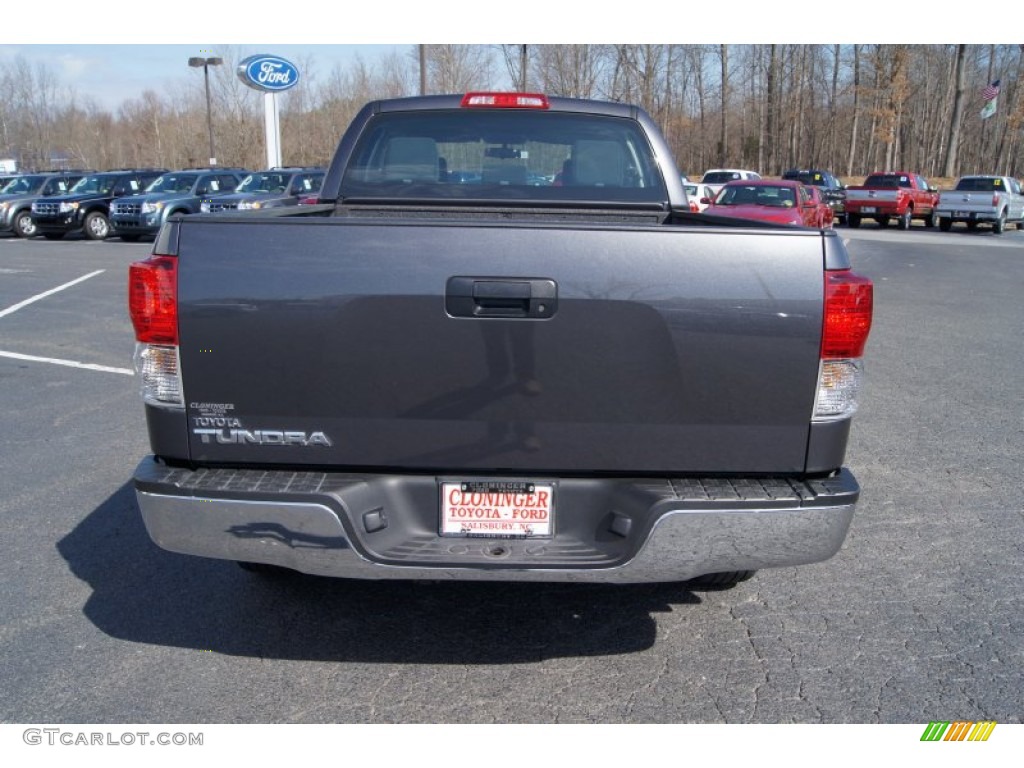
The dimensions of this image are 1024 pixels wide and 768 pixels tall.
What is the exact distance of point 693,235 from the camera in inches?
106

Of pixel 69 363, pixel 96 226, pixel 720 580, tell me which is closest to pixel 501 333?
pixel 720 580

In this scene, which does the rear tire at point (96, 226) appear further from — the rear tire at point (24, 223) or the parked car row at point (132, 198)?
the rear tire at point (24, 223)

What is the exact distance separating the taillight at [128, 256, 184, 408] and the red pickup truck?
30425mm

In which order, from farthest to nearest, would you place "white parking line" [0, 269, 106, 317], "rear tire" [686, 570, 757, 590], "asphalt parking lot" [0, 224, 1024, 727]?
"white parking line" [0, 269, 106, 317]
"rear tire" [686, 570, 757, 590]
"asphalt parking lot" [0, 224, 1024, 727]

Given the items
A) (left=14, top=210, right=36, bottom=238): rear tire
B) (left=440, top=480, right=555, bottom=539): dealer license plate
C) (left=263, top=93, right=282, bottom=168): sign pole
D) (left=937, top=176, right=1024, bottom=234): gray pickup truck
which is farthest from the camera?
(left=263, top=93, right=282, bottom=168): sign pole

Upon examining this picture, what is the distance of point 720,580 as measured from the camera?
3885mm

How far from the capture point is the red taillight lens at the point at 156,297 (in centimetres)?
273

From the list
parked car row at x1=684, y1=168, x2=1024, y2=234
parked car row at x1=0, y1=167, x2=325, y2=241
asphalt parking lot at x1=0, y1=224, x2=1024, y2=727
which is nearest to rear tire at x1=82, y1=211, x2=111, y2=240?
parked car row at x1=0, y1=167, x2=325, y2=241

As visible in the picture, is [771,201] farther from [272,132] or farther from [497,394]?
[272,132]

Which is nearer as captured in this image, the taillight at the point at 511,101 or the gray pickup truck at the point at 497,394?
the gray pickup truck at the point at 497,394

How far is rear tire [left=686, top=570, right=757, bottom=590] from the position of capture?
3.85m
